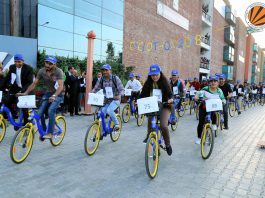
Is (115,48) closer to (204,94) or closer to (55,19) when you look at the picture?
(55,19)

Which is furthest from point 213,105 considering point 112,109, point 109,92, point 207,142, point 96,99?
point 96,99

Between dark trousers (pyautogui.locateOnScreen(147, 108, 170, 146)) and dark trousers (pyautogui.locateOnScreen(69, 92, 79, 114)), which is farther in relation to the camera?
dark trousers (pyautogui.locateOnScreen(69, 92, 79, 114))

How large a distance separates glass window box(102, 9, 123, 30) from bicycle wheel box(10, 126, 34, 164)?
16.9 meters

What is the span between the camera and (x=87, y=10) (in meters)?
19.3

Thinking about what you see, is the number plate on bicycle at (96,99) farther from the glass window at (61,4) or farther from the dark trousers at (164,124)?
the glass window at (61,4)

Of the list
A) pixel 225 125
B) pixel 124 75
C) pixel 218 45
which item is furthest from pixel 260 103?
pixel 218 45

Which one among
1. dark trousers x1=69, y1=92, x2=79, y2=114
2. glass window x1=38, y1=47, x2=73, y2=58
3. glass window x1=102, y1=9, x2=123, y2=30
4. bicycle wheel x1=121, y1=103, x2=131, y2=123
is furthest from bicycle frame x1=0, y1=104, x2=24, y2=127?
glass window x1=102, y1=9, x2=123, y2=30

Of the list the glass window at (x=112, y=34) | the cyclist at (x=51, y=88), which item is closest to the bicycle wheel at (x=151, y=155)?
the cyclist at (x=51, y=88)

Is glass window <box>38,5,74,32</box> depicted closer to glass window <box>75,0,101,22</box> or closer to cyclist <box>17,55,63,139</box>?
glass window <box>75,0,101,22</box>

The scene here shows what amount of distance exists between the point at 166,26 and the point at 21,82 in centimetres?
2423

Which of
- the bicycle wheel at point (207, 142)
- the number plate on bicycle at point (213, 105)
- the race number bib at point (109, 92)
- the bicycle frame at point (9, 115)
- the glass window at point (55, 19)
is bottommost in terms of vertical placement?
the bicycle wheel at point (207, 142)

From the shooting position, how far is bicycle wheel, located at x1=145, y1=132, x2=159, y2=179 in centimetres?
456

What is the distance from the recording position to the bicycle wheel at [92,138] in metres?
5.87

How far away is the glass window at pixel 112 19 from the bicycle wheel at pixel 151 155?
57.4 feet
